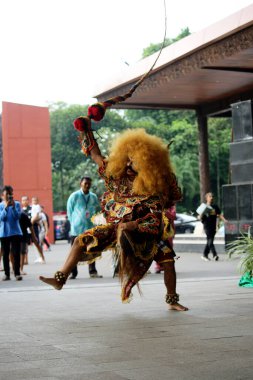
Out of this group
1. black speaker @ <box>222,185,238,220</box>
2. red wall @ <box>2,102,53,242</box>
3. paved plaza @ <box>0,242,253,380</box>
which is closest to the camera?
paved plaza @ <box>0,242,253,380</box>

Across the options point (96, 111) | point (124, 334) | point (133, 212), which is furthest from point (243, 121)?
point (124, 334)

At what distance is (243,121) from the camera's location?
2041cm

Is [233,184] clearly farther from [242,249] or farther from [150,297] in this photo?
[150,297]

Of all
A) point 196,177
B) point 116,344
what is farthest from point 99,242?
point 196,177

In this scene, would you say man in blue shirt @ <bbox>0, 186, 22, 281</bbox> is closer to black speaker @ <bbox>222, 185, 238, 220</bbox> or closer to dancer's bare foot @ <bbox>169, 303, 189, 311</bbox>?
dancer's bare foot @ <bbox>169, 303, 189, 311</bbox>

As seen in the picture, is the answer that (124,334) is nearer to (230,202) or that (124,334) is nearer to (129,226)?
(129,226)

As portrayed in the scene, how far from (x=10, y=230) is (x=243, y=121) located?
27.9 feet

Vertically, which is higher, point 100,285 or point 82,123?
point 82,123

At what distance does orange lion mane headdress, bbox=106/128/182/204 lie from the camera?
8.38 m

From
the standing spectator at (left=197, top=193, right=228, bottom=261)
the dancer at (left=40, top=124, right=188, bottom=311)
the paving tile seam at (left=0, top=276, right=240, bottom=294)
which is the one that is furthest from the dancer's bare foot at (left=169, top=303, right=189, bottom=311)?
the standing spectator at (left=197, top=193, right=228, bottom=261)

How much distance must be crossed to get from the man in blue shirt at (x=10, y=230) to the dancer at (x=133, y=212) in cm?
539

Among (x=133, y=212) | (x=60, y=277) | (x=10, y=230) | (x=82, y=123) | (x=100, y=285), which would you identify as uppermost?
(x=82, y=123)

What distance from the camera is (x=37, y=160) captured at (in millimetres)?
39469

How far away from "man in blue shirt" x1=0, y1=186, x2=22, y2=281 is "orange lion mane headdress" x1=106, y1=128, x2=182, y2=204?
551cm
